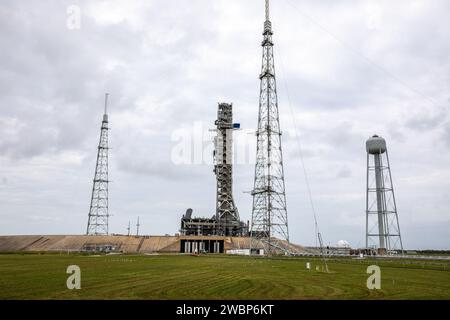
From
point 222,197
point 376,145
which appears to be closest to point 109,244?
point 222,197

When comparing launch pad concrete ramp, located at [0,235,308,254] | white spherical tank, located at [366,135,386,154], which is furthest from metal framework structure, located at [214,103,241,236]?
white spherical tank, located at [366,135,386,154]

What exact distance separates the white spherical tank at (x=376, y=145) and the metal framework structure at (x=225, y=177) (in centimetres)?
5431

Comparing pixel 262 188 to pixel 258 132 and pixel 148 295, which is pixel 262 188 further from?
pixel 148 295

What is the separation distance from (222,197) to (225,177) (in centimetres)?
749

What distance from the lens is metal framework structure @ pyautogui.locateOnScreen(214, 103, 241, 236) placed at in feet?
489

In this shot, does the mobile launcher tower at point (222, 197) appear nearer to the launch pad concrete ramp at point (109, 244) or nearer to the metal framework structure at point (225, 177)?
the metal framework structure at point (225, 177)

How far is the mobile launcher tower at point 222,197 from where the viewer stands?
14788cm

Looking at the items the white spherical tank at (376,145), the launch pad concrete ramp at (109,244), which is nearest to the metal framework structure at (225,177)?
the launch pad concrete ramp at (109,244)

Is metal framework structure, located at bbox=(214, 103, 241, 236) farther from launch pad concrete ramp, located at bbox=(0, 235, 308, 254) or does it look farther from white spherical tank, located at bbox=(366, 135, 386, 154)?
white spherical tank, located at bbox=(366, 135, 386, 154)

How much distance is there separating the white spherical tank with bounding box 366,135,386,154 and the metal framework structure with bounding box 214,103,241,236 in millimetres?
54314

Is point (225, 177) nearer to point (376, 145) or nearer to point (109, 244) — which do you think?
point (109, 244)

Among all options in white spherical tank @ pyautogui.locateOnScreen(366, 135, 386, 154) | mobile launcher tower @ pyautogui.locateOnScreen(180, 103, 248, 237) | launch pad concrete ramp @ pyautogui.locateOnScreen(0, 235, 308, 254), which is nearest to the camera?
white spherical tank @ pyautogui.locateOnScreen(366, 135, 386, 154)
